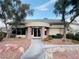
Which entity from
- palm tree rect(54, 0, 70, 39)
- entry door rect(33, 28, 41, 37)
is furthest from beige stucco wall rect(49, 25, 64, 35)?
palm tree rect(54, 0, 70, 39)

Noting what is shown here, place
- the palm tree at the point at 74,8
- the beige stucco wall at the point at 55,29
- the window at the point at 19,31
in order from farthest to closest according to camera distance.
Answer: the window at the point at 19,31 < the beige stucco wall at the point at 55,29 < the palm tree at the point at 74,8

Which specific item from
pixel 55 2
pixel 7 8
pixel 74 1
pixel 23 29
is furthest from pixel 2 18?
pixel 74 1

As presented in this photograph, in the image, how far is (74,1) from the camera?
40.8 meters

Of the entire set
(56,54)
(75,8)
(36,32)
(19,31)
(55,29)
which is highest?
(75,8)

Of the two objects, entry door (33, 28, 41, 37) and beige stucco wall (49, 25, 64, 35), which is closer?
entry door (33, 28, 41, 37)

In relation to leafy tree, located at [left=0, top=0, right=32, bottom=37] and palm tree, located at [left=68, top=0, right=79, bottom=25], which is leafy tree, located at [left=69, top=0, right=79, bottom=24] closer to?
palm tree, located at [left=68, top=0, right=79, bottom=25]

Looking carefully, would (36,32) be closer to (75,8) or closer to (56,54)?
(75,8)

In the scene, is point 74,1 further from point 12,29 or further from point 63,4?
point 12,29

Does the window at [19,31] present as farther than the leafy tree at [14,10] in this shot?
Yes

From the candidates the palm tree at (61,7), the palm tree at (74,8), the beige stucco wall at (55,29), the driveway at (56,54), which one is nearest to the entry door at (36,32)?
the beige stucco wall at (55,29)

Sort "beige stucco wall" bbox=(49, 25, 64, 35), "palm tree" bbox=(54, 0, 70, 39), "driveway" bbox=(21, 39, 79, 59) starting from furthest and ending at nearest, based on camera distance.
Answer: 1. "beige stucco wall" bbox=(49, 25, 64, 35)
2. "palm tree" bbox=(54, 0, 70, 39)
3. "driveway" bbox=(21, 39, 79, 59)

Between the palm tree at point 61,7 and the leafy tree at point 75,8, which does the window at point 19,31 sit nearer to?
the palm tree at point 61,7

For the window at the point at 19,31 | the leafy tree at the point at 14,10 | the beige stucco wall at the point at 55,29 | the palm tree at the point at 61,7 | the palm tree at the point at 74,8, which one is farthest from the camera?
the window at the point at 19,31

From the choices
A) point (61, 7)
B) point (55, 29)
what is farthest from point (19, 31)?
point (61, 7)
